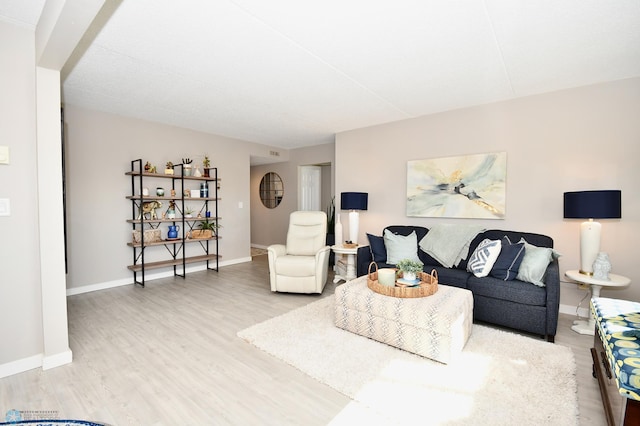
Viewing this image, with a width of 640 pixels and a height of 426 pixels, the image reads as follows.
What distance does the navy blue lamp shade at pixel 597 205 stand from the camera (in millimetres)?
2570

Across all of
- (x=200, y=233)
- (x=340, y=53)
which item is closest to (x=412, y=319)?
(x=340, y=53)

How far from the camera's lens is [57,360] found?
2.14 meters

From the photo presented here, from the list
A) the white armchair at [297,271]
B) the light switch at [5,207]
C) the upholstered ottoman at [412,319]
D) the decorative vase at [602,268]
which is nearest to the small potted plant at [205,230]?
the white armchair at [297,271]

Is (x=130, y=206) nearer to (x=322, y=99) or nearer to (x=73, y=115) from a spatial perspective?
(x=73, y=115)

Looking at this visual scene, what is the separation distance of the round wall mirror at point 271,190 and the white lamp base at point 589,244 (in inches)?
212

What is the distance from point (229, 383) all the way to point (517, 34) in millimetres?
3155

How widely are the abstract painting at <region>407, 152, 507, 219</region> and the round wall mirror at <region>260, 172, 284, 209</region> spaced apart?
3.54 m

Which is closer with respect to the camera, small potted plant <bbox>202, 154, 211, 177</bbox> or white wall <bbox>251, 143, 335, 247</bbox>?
small potted plant <bbox>202, 154, 211, 177</bbox>

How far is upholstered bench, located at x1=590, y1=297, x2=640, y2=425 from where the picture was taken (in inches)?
48.3

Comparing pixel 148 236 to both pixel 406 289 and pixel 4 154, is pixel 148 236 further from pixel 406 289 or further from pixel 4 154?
pixel 406 289

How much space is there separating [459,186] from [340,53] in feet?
7.79

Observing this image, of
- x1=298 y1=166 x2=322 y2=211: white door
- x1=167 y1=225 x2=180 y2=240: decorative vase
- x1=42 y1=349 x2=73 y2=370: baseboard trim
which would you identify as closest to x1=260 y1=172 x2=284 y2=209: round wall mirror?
x1=298 y1=166 x2=322 y2=211: white door

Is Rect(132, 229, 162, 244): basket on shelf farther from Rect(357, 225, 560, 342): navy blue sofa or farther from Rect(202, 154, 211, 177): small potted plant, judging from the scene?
Rect(357, 225, 560, 342): navy blue sofa

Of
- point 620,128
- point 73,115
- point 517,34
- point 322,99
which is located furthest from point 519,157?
point 73,115
